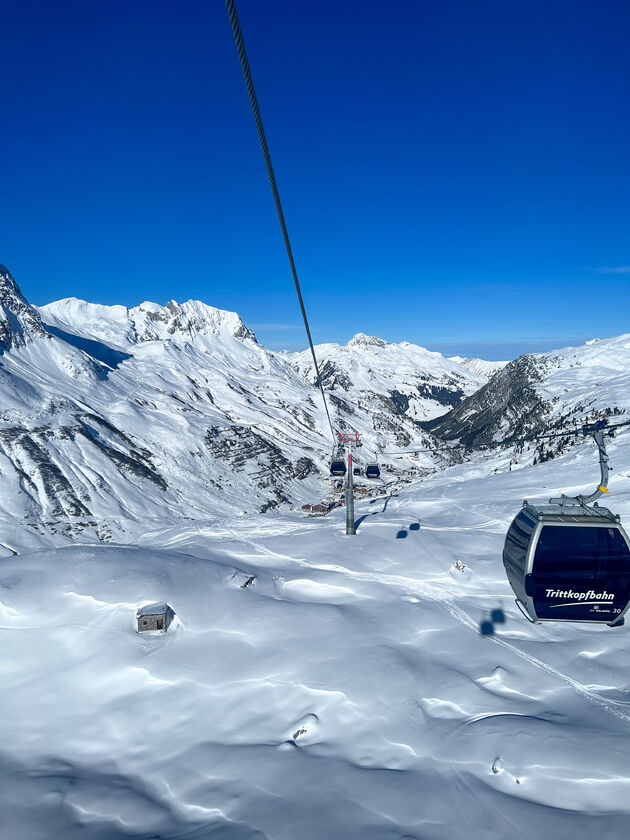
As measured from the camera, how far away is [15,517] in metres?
62.0

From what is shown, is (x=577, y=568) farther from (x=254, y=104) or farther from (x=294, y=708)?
(x=254, y=104)

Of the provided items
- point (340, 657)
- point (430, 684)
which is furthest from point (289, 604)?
point (430, 684)

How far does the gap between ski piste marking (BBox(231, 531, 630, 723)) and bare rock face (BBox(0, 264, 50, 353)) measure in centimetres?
12012

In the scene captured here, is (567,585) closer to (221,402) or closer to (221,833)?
(221,833)

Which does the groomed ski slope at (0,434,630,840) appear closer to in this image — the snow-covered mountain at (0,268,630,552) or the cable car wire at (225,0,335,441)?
Result: the cable car wire at (225,0,335,441)

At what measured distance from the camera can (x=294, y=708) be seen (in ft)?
31.6

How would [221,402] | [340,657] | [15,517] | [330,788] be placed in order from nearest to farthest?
[330,788]
[340,657]
[15,517]
[221,402]

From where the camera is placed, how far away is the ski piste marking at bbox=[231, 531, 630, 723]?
991 cm

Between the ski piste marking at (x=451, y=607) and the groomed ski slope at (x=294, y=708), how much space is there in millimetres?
87

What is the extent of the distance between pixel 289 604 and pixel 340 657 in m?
3.14

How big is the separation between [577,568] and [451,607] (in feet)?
19.4

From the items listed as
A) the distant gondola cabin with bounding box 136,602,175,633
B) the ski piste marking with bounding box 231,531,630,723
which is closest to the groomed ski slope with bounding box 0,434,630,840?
the ski piste marking with bounding box 231,531,630,723

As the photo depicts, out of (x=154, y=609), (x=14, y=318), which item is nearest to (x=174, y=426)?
(x=14, y=318)

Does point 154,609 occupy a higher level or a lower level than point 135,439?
lower
